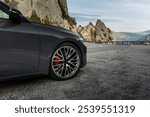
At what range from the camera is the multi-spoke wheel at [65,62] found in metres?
5.00

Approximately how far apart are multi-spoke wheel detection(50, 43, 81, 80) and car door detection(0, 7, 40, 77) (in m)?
0.45

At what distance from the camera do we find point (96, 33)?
15825 centimetres

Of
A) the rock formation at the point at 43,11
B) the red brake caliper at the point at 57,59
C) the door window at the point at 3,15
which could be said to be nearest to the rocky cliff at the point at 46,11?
the rock formation at the point at 43,11

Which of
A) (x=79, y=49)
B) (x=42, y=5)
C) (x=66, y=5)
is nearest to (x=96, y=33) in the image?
(x=66, y=5)

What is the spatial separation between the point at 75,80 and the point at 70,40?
2.64ft

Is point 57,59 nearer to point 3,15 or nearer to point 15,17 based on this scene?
point 15,17

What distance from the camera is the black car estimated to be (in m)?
4.27

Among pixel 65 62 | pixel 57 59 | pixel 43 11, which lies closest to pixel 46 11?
pixel 43 11

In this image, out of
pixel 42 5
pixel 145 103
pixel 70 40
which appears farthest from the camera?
pixel 42 5

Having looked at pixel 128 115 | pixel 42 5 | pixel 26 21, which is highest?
pixel 42 5

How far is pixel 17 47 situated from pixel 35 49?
36 centimetres

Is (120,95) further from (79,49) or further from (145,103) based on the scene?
(79,49)

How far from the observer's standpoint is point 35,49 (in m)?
4.60

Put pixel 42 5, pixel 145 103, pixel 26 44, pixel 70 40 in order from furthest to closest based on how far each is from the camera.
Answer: pixel 42 5 → pixel 70 40 → pixel 26 44 → pixel 145 103
